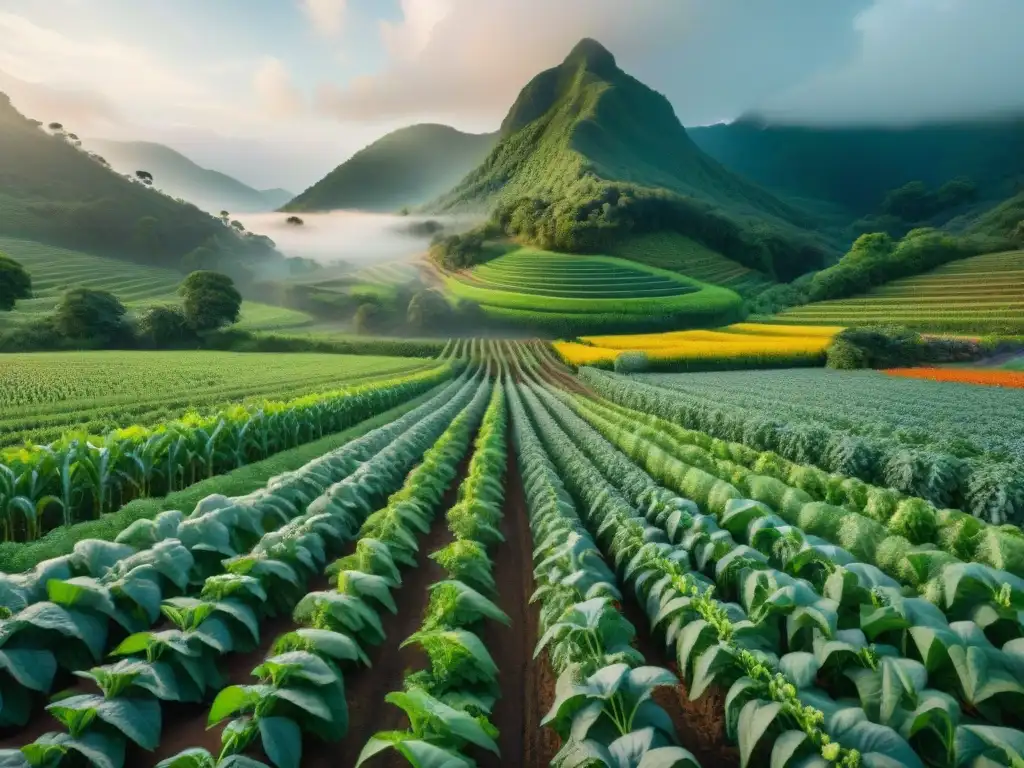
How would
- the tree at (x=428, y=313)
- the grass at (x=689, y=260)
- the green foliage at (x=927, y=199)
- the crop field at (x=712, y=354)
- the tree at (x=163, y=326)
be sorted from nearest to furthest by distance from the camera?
1. the crop field at (x=712, y=354)
2. the tree at (x=163, y=326)
3. the tree at (x=428, y=313)
4. the grass at (x=689, y=260)
5. the green foliage at (x=927, y=199)

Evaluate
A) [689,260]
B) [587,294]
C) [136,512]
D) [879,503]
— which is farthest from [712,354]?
[689,260]

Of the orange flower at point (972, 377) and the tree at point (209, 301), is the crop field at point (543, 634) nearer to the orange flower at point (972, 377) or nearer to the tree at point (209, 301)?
the orange flower at point (972, 377)

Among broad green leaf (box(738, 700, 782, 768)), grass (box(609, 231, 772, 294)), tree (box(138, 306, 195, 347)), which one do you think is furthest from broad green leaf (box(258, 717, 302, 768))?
grass (box(609, 231, 772, 294))

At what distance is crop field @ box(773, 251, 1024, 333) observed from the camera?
45812 millimetres

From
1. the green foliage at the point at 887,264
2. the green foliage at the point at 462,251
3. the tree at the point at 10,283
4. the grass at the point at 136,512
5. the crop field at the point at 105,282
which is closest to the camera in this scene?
the grass at the point at 136,512

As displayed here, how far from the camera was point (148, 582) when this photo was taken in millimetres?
4336

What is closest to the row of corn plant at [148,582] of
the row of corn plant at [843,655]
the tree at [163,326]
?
the row of corn plant at [843,655]

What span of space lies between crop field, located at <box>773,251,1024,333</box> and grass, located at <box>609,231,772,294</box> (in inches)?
1121

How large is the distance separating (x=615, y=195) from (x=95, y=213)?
105037mm

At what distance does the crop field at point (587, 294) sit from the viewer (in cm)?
6994

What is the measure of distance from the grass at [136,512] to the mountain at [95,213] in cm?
11645

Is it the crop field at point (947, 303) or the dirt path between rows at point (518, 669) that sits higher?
the crop field at point (947, 303)

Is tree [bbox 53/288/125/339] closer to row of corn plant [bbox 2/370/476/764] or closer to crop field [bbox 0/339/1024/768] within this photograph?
crop field [bbox 0/339/1024/768]

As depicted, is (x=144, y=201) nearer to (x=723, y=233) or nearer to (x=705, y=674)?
(x=723, y=233)
